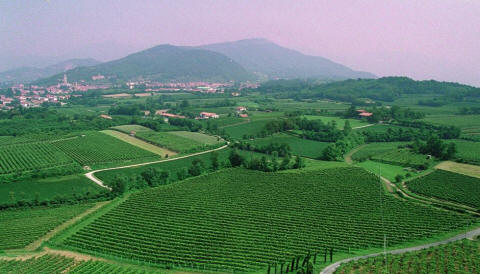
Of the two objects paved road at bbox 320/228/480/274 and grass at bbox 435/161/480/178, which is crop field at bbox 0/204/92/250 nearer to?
paved road at bbox 320/228/480/274

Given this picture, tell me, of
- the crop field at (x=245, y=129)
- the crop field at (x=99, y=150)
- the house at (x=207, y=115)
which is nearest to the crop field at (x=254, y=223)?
the crop field at (x=99, y=150)

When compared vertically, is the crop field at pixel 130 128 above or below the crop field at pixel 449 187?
below

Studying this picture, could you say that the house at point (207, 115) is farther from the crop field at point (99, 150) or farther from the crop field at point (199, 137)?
the crop field at point (99, 150)

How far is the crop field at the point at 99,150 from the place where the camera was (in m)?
60.2

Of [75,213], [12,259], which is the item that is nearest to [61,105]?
[75,213]

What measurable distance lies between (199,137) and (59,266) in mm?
52544

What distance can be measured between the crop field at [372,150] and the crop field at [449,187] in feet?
44.0

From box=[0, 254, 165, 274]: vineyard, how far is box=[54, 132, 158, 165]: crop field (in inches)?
1220

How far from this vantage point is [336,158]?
189 ft

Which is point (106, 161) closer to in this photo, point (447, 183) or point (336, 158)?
point (336, 158)

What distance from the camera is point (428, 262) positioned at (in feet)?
86.6

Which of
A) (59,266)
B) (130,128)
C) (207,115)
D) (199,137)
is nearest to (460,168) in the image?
(59,266)

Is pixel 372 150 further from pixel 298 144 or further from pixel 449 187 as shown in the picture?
pixel 449 187

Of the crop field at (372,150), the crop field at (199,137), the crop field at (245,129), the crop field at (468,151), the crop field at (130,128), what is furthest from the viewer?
the crop field at (130,128)
